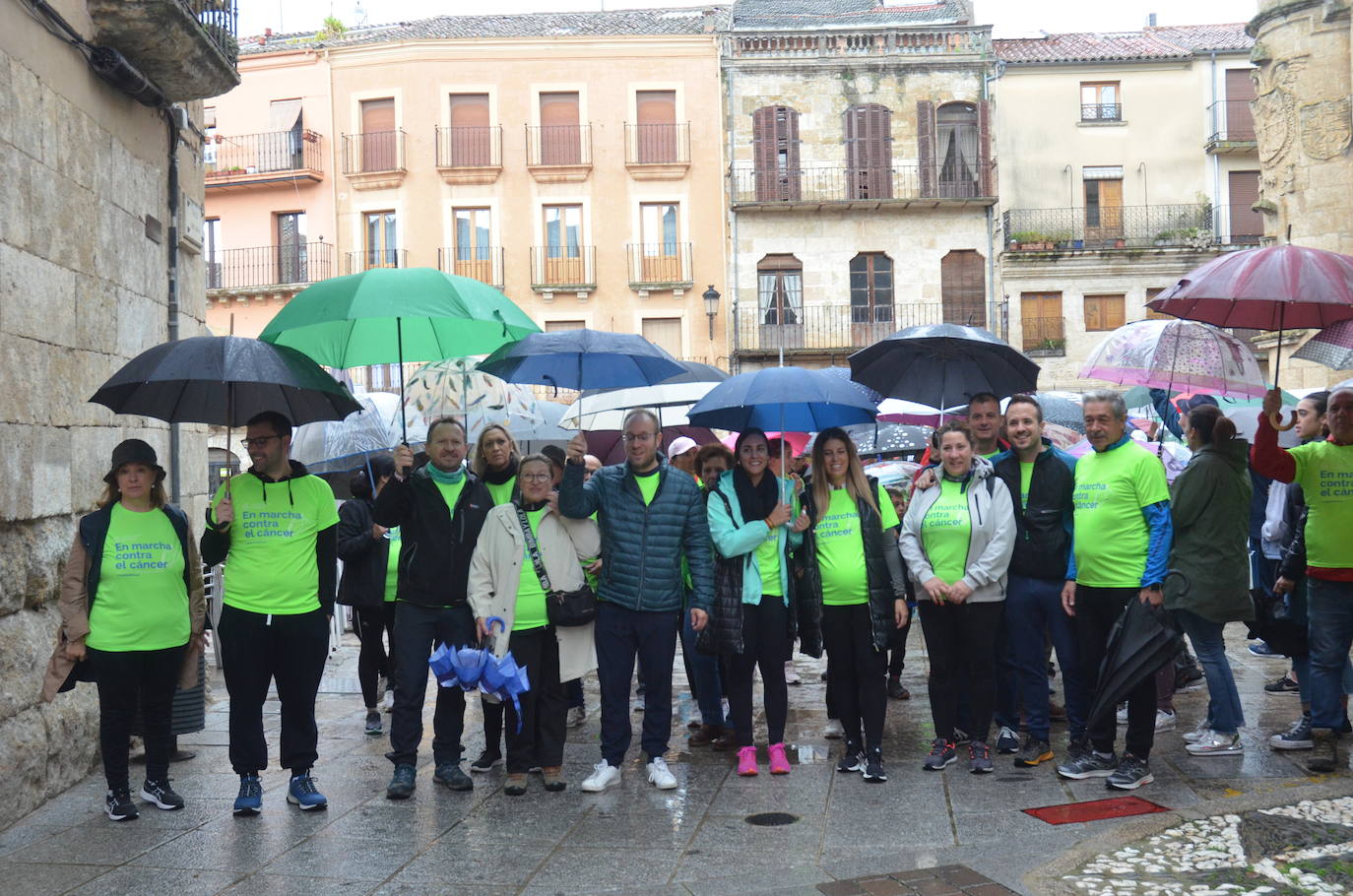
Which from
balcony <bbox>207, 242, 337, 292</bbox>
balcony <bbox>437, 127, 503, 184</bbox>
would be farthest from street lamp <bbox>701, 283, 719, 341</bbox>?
balcony <bbox>207, 242, 337, 292</bbox>

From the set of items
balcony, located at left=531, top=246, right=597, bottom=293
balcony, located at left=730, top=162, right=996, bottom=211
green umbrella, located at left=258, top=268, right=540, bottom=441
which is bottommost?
green umbrella, located at left=258, top=268, right=540, bottom=441

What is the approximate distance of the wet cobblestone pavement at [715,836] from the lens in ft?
16.6

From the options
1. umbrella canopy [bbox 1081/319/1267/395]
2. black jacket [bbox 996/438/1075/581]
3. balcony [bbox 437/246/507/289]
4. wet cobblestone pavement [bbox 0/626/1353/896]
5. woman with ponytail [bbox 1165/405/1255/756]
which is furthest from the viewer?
balcony [bbox 437/246/507/289]

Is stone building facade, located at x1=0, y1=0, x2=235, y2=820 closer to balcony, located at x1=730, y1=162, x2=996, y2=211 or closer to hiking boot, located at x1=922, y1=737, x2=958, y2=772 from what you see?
hiking boot, located at x1=922, y1=737, x2=958, y2=772

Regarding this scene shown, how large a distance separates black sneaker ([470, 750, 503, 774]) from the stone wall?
203 centimetres

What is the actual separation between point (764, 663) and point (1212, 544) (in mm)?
2332

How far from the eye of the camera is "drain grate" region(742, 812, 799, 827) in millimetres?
5898

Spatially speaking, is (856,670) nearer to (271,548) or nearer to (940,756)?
(940,756)

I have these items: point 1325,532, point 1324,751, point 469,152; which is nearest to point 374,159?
point 469,152

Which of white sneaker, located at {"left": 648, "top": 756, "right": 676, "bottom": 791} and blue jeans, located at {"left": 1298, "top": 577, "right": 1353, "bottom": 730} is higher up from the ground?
blue jeans, located at {"left": 1298, "top": 577, "right": 1353, "bottom": 730}

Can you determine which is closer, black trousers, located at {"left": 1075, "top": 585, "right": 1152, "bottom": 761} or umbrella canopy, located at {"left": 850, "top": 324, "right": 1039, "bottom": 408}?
black trousers, located at {"left": 1075, "top": 585, "right": 1152, "bottom": 761}

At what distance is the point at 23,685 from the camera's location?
20.9ft

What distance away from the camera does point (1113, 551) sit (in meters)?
6.57

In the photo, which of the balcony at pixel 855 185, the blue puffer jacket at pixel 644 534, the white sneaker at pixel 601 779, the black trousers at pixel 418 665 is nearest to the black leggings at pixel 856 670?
the blue puffer jacket at pixel 644 534
